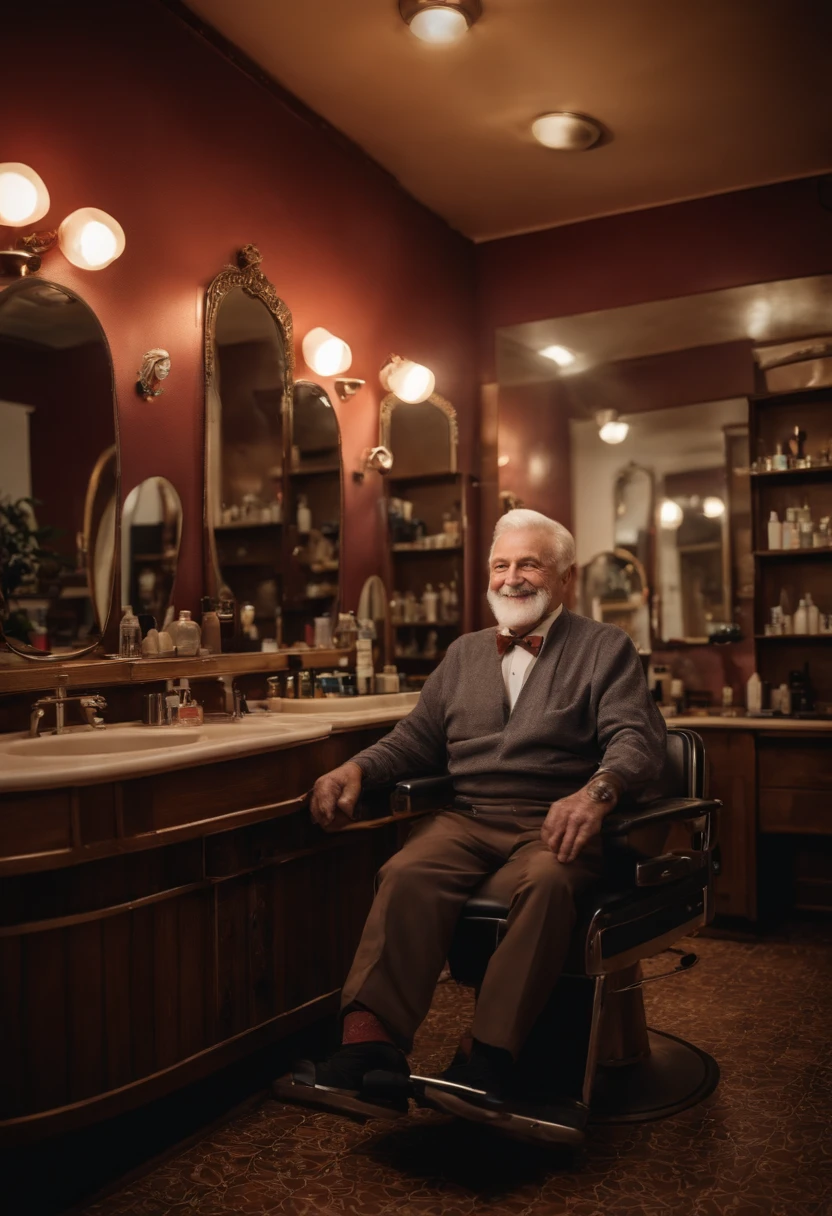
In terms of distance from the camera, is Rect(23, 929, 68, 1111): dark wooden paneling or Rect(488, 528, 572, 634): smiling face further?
Rect(488, 528, 572, 634): smiling face

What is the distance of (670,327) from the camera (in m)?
4.68

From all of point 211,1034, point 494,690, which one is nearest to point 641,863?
point 494,690

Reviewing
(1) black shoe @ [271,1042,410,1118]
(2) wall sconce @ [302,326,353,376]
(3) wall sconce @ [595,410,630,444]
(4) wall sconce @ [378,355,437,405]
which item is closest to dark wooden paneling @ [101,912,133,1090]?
(1) black shoe @ [271,1042,410,1118]

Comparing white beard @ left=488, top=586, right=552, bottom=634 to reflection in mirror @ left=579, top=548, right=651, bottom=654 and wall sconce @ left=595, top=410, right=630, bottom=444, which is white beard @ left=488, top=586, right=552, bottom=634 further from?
wall sconce @ left=595, top=410, right=630, bottom=444

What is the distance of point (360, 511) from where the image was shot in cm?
423

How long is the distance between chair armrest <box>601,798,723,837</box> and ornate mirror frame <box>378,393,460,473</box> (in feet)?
7.51

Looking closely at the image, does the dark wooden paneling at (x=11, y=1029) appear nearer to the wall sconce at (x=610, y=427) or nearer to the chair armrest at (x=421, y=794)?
the chair armrest at (x=421, y=794)

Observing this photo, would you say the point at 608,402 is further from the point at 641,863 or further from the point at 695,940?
the point at 641,863

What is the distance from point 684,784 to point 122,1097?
1484 millimetres

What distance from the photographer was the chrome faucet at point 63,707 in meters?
2.52

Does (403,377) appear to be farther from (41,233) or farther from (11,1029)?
(11,1029)

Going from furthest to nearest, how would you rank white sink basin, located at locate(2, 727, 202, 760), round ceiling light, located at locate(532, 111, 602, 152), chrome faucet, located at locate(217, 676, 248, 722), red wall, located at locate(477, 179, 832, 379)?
red wall, located at locate(477, 179, 832, 379) < round ceiling light, located at locate(532, 111, 602, 152) < chrome faucet, located at locate(217, 676, 248, 722) < white sink basin, located at locate(2, 727, 202, 760)

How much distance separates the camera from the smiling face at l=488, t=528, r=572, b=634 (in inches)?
110

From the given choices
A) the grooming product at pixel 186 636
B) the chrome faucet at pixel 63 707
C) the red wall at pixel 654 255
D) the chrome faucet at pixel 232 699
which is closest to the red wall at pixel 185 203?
the grooming product at pixel 186 636
